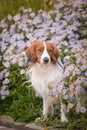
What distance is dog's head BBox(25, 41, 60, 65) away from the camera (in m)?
5.99

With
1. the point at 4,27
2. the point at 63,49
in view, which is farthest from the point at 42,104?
the point at 4,27

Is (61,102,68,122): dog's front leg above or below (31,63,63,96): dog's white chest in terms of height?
below

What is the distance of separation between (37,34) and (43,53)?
5.18ft

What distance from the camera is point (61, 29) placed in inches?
298

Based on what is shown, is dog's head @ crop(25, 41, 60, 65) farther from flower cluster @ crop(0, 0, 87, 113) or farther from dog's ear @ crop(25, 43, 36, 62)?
flower cluster @ crop(0, 0, 87, 113)

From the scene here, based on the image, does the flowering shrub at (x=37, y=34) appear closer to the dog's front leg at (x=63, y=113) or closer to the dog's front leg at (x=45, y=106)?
the dog's front leg at (x=63, y=113)

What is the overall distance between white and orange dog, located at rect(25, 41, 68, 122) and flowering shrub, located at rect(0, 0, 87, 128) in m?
0.18

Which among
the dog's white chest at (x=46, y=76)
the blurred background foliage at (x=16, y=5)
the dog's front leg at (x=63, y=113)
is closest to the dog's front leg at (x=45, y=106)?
the dog's white chest at (x=46, y=76)

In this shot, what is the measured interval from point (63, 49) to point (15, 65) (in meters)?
0.78

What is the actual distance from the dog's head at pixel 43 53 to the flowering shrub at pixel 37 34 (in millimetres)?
212

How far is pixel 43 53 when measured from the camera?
19.7 ft

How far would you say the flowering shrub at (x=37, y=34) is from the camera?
7125 mm

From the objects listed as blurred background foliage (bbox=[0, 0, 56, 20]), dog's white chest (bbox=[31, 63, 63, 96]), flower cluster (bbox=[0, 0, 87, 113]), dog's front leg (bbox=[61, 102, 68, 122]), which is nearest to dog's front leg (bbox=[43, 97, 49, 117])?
dog's white chest (bbox=[31, 63, 63, 96])

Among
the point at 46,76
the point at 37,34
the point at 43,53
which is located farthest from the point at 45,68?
the point at 37,34
